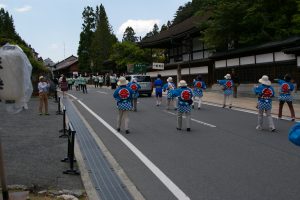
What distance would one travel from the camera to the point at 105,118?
17.4 m

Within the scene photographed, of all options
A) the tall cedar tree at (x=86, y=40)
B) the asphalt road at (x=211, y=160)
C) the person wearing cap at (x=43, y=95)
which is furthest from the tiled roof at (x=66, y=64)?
the asphalt road at (x=211, y=160)

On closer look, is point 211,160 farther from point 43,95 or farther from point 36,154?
point 43,95

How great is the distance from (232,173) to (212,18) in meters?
24.7

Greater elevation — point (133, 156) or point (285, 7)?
point (285, 7)

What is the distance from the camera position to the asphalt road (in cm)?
673

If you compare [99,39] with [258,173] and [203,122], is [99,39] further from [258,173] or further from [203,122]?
[258,173]

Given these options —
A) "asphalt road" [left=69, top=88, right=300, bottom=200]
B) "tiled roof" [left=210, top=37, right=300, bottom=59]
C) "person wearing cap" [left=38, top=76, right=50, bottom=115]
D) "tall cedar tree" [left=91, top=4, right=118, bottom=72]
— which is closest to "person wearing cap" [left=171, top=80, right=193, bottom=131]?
"asphalt road" [left=69, top=88, right=300, bottom=200]

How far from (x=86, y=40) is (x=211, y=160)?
7908 centimetres

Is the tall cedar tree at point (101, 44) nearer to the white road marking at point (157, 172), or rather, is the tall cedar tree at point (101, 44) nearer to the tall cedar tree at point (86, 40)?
the tall cedar tree at point (86, 40)

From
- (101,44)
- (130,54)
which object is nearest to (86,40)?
(101,44)

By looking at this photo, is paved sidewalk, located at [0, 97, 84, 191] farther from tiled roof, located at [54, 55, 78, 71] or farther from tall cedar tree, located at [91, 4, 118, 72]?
tiled roof, located at [54, 55, 78, 71]

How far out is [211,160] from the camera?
898 cm

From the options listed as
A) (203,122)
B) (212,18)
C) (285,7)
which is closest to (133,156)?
(203,122)

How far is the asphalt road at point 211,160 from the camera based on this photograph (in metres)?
6.73
